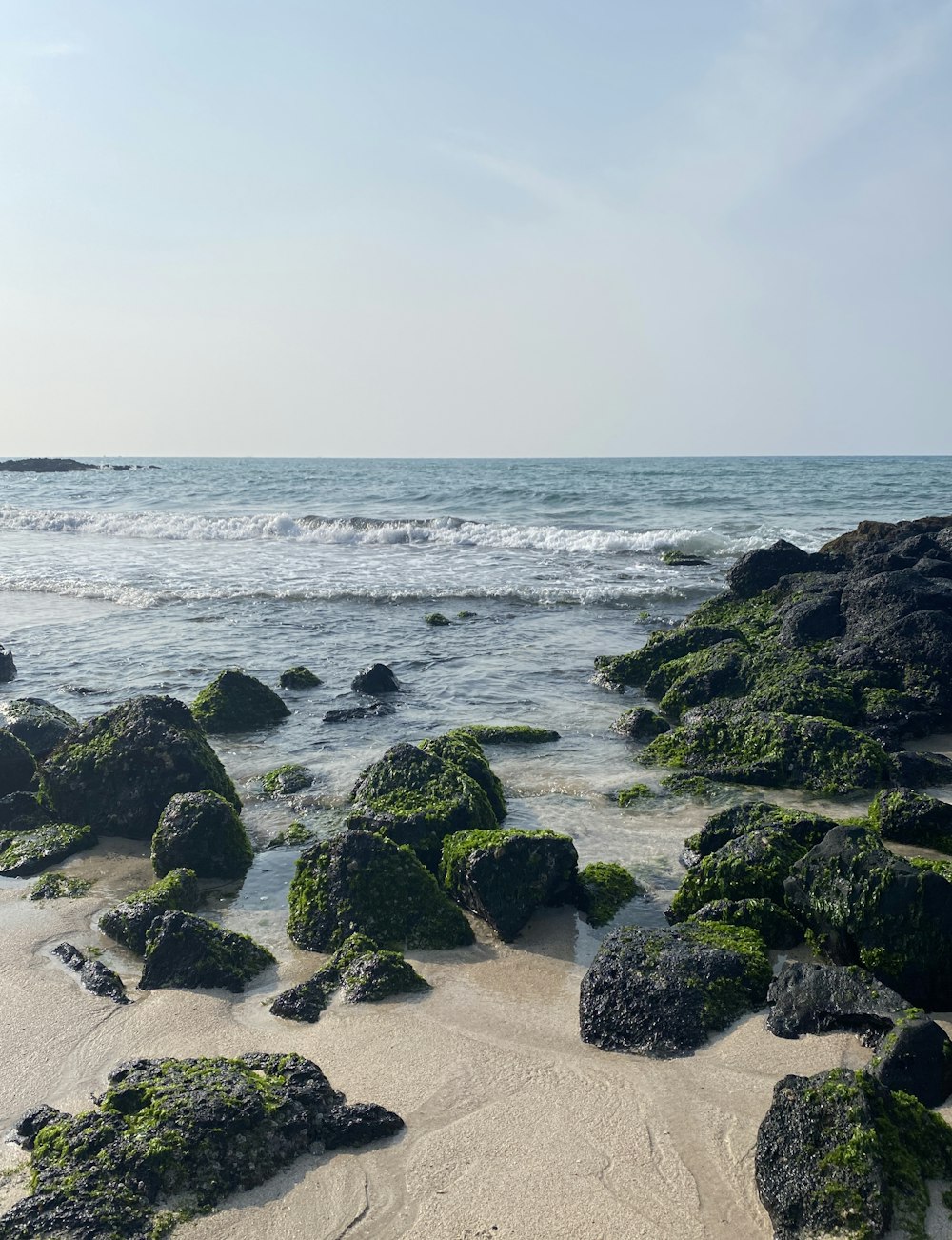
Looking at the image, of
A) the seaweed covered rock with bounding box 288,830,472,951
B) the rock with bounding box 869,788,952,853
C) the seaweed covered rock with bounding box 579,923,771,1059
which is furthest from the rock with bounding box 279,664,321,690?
the seaweed covered rock with bounding box 579,923,771,1059

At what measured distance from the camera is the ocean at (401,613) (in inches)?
324

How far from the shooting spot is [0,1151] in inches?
149

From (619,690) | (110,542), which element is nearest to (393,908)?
(619,690)

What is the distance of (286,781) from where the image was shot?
8.55m

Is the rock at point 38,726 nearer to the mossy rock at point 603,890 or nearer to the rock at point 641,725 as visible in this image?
the mossy rock at point 603,890

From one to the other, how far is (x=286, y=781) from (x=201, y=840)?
1.89 metres

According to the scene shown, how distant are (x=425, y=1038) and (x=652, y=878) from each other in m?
2.41

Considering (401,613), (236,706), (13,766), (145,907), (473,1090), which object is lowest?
(473,1090)

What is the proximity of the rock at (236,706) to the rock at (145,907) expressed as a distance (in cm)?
394

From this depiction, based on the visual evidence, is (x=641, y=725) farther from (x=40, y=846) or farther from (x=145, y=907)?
(x=40, y=846)

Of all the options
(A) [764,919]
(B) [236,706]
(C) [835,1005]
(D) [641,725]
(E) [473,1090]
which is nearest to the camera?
(E) [473,1090]

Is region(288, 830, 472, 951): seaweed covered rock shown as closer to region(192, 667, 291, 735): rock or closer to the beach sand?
the beach sand

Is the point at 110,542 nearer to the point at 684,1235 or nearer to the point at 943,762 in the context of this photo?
the point at 943,762

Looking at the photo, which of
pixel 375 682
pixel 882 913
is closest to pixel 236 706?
pixel 375 682
